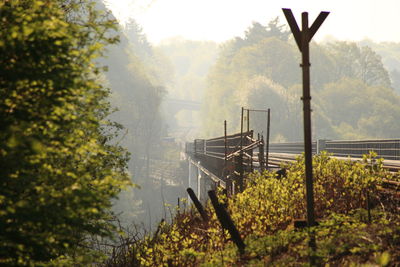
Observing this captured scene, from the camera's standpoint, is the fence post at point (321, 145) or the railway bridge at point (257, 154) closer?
the railway bridge at point (257, 154)

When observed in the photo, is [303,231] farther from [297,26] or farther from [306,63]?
[297,26]

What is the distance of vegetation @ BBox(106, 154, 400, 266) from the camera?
6.23m

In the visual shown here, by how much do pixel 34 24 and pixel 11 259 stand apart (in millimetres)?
2448

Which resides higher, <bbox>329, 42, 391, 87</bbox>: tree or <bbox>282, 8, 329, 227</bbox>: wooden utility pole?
<bbox>329, 42, 391, 87</bbox>: tree

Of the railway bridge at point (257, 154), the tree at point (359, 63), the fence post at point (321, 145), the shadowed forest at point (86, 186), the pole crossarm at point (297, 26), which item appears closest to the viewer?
the shadowed forest at point (86, 186)

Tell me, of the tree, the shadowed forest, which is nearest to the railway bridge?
the shadowed forest

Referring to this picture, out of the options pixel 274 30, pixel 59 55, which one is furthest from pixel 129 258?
pixel 274 30

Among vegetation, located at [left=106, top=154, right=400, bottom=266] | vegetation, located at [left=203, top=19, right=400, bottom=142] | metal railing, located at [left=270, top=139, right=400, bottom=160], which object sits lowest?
vegetation, located at [left=106, top=154, right=400, bottom=266]

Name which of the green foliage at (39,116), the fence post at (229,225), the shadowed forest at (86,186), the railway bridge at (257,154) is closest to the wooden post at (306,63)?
the shadowed forest at (86,186)

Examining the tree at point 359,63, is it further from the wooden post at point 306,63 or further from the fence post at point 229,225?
the wooden post at point 306,63

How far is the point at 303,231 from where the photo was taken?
6898 millimetres

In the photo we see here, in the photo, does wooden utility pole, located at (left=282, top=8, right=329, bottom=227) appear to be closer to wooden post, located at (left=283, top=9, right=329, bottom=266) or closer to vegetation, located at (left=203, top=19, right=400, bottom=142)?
wooden post, located at (left=283, top=9, right=329, bottom=266)

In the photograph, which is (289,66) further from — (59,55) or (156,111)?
(59,55)

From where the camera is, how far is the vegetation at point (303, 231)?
6.23 m
